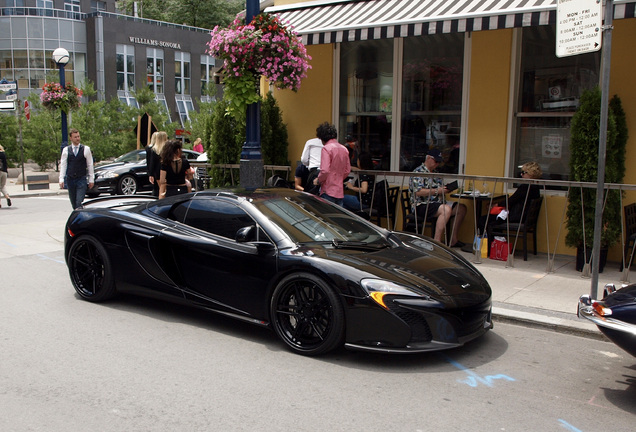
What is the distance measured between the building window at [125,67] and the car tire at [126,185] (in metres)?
32.8

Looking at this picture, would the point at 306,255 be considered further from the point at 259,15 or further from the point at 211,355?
the point at 259,15

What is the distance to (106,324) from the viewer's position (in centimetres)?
589

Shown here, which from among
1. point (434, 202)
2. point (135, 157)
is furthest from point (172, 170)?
point (135, 157)

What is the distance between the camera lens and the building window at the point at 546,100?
895 cm

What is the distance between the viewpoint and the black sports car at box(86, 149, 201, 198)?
18.3 metres

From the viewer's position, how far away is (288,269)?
5.09m

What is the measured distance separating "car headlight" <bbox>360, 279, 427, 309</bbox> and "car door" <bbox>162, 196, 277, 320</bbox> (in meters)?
0.88

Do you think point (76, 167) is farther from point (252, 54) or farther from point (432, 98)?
point (432, 98)

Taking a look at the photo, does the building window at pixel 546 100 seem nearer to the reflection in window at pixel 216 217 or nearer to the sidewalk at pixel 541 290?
the sidewalk at pixel 541 290

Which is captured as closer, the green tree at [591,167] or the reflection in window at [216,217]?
the reflection in window at [216,217]

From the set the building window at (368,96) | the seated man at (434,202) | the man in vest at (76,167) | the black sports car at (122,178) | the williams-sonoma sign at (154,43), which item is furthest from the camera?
the williams-sonoma sign at (154,43)

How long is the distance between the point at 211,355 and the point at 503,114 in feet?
20.7

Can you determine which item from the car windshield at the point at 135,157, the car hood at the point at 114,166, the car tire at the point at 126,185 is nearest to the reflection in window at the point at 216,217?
the car tire at the point at 126,185

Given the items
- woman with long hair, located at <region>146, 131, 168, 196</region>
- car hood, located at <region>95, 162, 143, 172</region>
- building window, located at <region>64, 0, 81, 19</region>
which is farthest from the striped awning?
building window, located at <region>64, 0, 81, 19</region>
